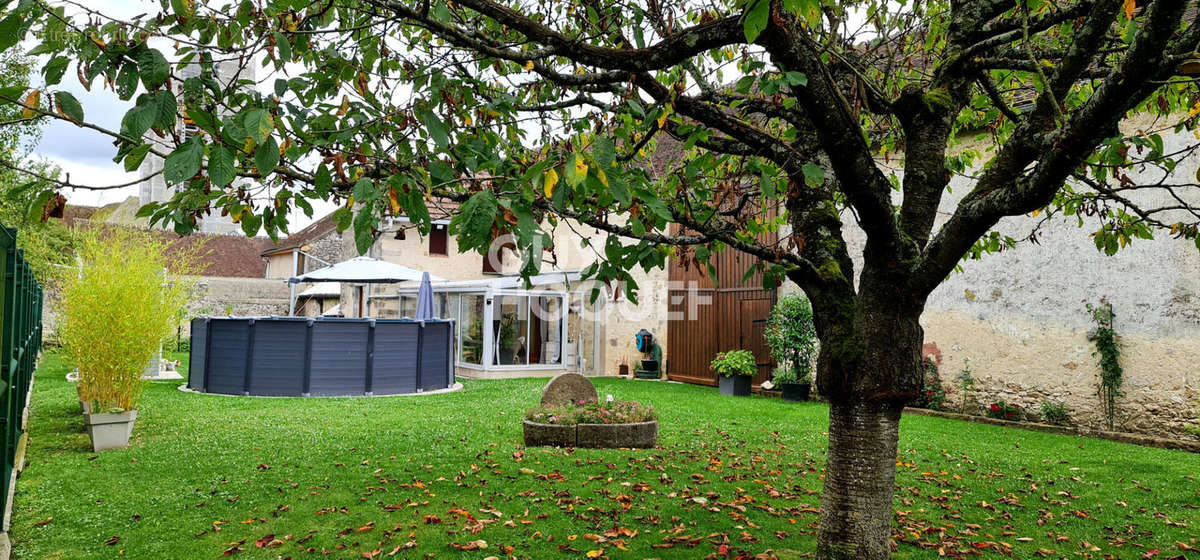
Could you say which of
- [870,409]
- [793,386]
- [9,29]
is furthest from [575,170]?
[793,386]

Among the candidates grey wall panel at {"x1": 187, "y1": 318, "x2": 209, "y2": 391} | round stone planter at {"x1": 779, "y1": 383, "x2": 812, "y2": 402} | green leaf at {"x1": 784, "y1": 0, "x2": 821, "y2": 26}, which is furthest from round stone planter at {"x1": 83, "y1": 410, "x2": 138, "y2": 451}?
round stone planter at {"x1": 779, "y1": 383, "x2": 812, "y2": 402}

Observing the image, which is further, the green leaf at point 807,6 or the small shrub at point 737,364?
the small shrub at point 737,364

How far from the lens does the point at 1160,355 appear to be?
8.16 meters

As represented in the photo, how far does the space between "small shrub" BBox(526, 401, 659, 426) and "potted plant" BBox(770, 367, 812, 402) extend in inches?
Answer: 202

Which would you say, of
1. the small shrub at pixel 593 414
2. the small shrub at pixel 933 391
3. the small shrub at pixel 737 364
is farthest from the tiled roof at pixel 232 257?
the small shrub at pixel 933 391

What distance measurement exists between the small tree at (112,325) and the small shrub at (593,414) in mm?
4136

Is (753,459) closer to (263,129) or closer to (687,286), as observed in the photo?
(263,129)

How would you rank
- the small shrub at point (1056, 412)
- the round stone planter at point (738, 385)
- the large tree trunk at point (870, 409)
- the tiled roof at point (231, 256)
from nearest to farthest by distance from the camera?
1. the large tree trunk at point (870, 409)
2. the small shrub at point (1056, 412)
3. the round stone planter at point (738, 385)
4. the tiled roof at point (231, 256)

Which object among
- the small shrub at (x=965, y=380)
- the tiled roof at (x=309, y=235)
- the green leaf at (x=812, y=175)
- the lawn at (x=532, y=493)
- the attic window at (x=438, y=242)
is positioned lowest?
the lawn at (x=532, y=493)

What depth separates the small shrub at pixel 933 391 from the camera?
33.9 feet

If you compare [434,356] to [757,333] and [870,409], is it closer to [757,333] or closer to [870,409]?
[757,333]

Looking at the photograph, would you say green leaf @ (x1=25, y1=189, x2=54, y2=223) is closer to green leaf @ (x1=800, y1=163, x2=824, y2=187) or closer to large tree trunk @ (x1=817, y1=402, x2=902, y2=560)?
green leaf @ (x1=800, y1=163, x2=824, y2=187)

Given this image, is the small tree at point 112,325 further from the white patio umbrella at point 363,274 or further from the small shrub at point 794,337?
the small shrub at point 794,337

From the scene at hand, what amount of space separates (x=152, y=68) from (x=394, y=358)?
11248 mm
